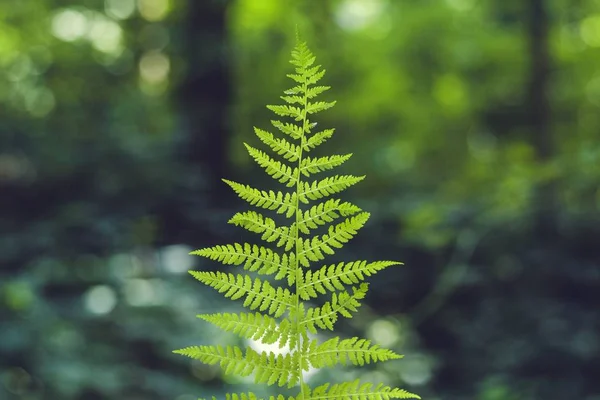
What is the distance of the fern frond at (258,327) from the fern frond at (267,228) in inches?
2.2

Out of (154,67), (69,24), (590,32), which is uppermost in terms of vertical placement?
(590,32)

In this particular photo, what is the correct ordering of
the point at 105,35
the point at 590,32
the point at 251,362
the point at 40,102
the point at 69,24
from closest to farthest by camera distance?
the point at 251,362 < the point at 40,102 < the point at 69,24 < the point at 105,35 < the point at 590,32

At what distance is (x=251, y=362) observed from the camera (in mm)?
520

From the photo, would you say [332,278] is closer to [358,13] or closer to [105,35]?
[105,35]

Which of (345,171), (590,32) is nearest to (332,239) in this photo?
(345,171)

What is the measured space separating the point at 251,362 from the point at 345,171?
6661mm

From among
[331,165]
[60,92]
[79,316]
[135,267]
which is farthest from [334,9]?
[331,165]

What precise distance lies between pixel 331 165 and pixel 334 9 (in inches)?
313

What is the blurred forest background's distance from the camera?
4.19 m

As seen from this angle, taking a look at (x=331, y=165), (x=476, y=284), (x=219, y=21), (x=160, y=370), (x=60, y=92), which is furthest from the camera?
(x=60, y=92)

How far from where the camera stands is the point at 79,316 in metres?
4.22

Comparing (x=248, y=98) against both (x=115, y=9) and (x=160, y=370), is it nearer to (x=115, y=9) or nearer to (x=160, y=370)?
(x=115, y=9)

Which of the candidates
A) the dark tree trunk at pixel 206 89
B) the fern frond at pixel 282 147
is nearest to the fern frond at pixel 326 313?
the fern frond at pixel 282 147

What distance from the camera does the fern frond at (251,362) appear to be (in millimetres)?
502
